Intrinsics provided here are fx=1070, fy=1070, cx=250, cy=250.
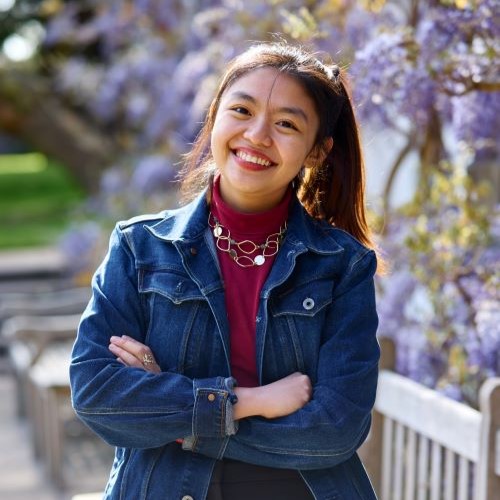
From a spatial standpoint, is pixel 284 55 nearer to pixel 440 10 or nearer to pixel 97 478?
pixel 440 10

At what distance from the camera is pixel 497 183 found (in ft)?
13.9

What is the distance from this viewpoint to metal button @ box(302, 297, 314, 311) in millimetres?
1989

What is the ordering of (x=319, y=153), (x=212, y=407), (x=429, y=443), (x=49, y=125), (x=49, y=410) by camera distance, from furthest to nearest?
(x=49, y=125), (x=49, y=410), (x=429, y=443), (x=319, y=153), (x=212, y=407)

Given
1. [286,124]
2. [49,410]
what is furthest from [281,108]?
[49,410]

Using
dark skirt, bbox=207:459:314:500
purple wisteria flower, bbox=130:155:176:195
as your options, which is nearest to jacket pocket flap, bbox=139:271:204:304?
dark skirt, bbox=207:459:314:500

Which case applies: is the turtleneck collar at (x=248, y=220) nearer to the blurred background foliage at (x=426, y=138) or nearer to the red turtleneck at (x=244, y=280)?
the red turtleneck at (x=244, y=280)

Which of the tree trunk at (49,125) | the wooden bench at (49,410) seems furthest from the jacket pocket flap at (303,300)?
the tree trunk at (49,125)

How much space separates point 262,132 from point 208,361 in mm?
437

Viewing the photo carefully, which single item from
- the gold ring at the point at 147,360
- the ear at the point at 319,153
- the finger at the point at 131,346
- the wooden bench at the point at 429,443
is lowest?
the wooden bench at the point at 429,443

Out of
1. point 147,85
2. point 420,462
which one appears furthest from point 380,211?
point 147,85

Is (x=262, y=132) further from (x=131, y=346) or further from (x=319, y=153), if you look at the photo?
(x=131, y=346)

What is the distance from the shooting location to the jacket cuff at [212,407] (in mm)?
1911

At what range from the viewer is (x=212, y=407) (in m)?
1.91

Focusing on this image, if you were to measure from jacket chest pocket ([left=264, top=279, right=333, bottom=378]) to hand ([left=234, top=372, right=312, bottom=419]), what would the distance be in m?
0.05
